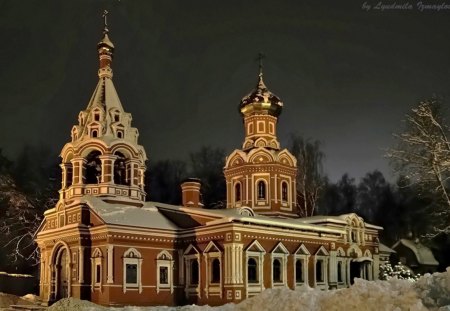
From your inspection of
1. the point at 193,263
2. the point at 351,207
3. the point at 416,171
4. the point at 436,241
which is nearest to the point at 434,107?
the point at 416,171

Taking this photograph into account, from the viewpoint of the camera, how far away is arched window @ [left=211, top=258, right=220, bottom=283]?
21.1 meters

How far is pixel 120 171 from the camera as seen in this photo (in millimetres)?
23453

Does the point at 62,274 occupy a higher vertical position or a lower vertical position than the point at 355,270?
higher

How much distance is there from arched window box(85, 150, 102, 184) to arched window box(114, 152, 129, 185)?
647 mm

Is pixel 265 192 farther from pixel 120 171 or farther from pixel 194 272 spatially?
pixel 120 171

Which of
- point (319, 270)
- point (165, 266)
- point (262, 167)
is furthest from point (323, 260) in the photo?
point (165, 266)

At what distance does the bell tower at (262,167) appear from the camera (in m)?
26.0

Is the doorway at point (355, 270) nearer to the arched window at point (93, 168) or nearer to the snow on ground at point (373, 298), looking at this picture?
the arched window at point (93, 168)

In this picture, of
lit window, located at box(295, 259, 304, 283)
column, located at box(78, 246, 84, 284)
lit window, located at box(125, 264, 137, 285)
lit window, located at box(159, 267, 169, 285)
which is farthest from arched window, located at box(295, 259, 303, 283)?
column, located at box(78, 246, 84, 284)

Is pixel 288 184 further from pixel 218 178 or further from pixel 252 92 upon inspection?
pixel 218 178

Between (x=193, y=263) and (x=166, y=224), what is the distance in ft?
5.84

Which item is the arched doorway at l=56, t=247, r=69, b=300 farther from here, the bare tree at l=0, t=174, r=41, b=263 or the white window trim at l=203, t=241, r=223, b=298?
the bare tree at l=0, t=174, r=41, b=263

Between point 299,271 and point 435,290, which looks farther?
point 299,271

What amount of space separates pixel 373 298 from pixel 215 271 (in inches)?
537
